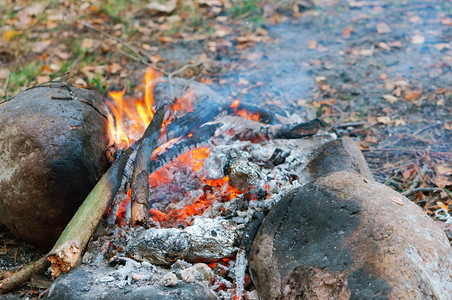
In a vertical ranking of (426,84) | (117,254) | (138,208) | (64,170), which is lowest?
(426,84)

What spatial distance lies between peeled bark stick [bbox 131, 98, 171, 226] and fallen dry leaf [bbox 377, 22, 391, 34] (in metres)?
4.18

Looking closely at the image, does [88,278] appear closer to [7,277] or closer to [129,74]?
[7,277]

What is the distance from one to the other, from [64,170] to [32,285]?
0.75 meters

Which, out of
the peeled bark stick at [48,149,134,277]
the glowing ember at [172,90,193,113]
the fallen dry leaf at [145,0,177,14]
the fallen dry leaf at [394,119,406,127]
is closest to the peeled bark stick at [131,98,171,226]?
the peeled bark stick at [48,149,134,277]

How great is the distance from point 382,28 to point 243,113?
3577 mm

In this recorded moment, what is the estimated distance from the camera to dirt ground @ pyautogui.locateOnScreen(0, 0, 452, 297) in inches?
173

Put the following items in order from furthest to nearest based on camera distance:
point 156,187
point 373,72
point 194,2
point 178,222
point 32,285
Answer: point 194,2
point 373,72
point 156,187
point 178,222
point 32,285

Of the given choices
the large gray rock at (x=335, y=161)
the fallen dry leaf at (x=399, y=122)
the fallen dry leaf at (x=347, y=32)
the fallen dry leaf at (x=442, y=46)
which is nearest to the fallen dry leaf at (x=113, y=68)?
the large gray rock at (x=335, y=161)

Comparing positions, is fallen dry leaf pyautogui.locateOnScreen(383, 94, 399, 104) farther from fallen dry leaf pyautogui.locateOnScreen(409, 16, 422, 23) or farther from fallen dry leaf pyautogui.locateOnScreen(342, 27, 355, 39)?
fallen dry leaf pyautogui.locateOnScreen(409, 16, 422, 23)

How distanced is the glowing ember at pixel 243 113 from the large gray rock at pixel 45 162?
1.31m

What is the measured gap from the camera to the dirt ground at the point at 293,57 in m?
4.40

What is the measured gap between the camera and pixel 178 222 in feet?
9.25

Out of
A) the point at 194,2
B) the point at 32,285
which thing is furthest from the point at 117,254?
the point at 194,2

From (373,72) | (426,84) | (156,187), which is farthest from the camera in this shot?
(373,72)
